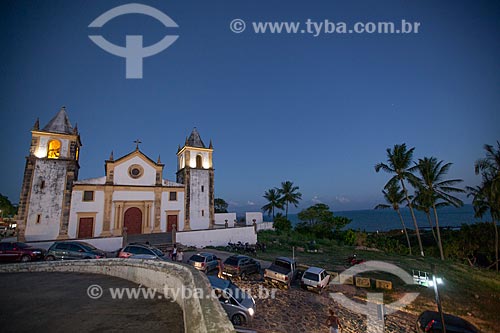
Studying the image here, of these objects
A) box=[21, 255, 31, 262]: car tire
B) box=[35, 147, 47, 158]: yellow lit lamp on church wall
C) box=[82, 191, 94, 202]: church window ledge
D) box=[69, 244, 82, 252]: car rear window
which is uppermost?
box=[35, 147, 47, 158]: yellow lit lamp on church wall

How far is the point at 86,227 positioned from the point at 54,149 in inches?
357

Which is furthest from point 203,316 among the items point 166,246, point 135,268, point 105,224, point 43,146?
point 43,146

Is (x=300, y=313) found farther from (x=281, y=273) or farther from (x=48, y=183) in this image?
A: (x=48, y=183)

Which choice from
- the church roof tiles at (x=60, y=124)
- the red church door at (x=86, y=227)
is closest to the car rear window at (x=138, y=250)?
the red church door at (x=86, y=227)

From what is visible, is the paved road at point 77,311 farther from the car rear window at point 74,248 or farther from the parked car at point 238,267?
the parked car at point 238,267

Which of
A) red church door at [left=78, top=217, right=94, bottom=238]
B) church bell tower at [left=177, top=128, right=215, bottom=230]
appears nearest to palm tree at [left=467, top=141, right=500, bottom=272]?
church bell tower at [left=177, top=128, right=215, bottom=230]

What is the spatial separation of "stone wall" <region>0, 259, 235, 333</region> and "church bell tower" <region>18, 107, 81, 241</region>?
13.5 metres

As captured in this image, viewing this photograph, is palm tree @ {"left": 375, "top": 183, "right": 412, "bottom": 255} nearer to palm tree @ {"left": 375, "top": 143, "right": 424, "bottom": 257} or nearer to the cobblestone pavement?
palm tree @ {"left": 375, "top": 143, "right": 424, "bottom": 257}

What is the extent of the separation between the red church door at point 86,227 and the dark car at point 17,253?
8707mm

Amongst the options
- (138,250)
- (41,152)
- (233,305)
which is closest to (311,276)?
(233,305)

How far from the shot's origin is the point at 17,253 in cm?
1326

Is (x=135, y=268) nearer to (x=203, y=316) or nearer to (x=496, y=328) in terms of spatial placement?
(x=203, y=316)

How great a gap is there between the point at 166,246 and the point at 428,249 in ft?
119

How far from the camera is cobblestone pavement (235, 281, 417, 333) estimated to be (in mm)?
9391
